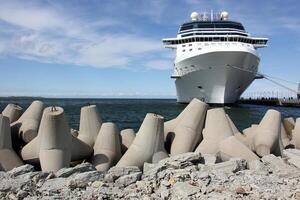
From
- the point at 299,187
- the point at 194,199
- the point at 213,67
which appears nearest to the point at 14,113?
the point at 194,199

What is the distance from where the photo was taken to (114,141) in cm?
1010

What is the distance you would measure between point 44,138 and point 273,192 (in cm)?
471

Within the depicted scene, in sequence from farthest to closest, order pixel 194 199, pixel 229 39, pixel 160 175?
1. pixel 229 39
2. pixel 160 175
3. pixel 194 199

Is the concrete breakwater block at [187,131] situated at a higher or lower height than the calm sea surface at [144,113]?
higher

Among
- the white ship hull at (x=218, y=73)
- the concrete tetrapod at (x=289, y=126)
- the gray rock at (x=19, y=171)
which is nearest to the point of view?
the gray rock at (x=19, y=171)

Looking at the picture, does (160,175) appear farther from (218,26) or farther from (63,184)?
(218,26)

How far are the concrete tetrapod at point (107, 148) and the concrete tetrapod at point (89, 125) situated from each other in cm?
76

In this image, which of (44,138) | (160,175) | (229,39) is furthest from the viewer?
(229,39)

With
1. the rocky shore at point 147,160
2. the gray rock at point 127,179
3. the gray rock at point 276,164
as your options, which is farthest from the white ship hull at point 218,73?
the gray rock at point 127,179

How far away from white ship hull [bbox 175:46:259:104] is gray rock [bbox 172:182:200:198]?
127ft

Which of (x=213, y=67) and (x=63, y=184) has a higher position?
(x=213, y=67)

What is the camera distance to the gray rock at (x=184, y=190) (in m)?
6.69

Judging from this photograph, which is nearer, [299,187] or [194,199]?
[194,199]

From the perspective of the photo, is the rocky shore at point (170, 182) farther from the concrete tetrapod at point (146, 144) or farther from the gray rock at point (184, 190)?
the concrete tetrapod at point (146, 144)
